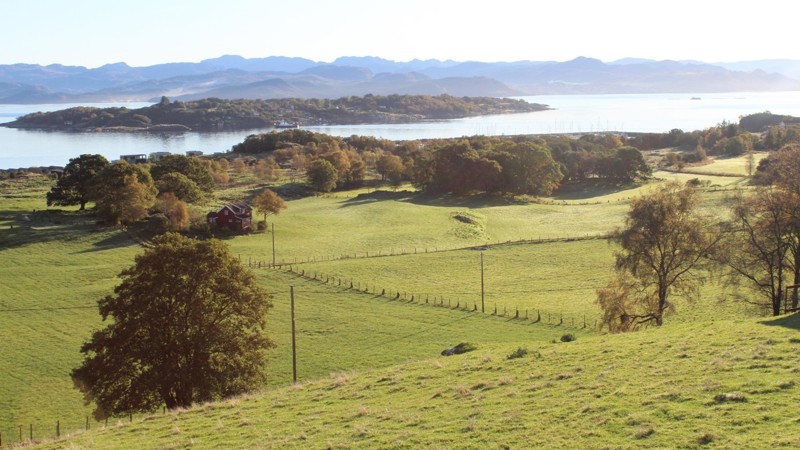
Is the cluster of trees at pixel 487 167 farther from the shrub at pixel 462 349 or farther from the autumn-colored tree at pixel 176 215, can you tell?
the shrub at pixel 462 349

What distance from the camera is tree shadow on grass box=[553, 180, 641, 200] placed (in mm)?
101531

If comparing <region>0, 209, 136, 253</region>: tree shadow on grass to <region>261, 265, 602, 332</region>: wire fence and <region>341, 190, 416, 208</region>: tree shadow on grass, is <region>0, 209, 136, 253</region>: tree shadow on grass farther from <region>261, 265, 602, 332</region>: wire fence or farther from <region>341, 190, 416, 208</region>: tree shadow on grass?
<region>341, 190, 416, 208</region>: tree shadow on grass

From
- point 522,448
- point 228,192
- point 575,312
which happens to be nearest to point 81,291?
point 575,312

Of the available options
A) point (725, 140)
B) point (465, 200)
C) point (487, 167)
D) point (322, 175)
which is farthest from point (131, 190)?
point (725, 140)

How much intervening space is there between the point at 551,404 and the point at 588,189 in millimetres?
94215

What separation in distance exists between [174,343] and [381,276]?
25.6 meters

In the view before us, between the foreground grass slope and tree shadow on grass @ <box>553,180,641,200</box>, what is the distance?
79.1 m

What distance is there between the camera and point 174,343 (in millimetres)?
26172

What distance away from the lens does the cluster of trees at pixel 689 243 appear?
32094 millimetres

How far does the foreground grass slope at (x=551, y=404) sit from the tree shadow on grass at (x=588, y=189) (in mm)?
79107

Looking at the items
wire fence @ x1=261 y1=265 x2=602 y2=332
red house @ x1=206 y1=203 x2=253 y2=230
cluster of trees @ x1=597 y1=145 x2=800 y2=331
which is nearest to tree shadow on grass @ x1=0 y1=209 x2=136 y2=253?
red house @ x1=206 y1=203 x2=253 y2=230

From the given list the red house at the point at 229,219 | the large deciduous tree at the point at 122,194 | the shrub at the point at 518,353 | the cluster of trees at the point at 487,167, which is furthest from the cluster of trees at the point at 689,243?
the cluster of trees at the point at 487,167

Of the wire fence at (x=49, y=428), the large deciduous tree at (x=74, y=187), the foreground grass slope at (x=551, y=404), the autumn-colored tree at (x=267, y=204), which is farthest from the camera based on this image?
the large deciduous tree at (x=74, y=187)

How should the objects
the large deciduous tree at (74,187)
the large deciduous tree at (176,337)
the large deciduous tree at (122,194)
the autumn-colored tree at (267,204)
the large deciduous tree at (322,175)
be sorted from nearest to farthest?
the large deciduous tree at (176,337) → the large deciduous tree at (122,194) → the autumn-colored tree at (267,204) → the large deciduous tree at (74,187) → the large deciduous tree at (322,175)
